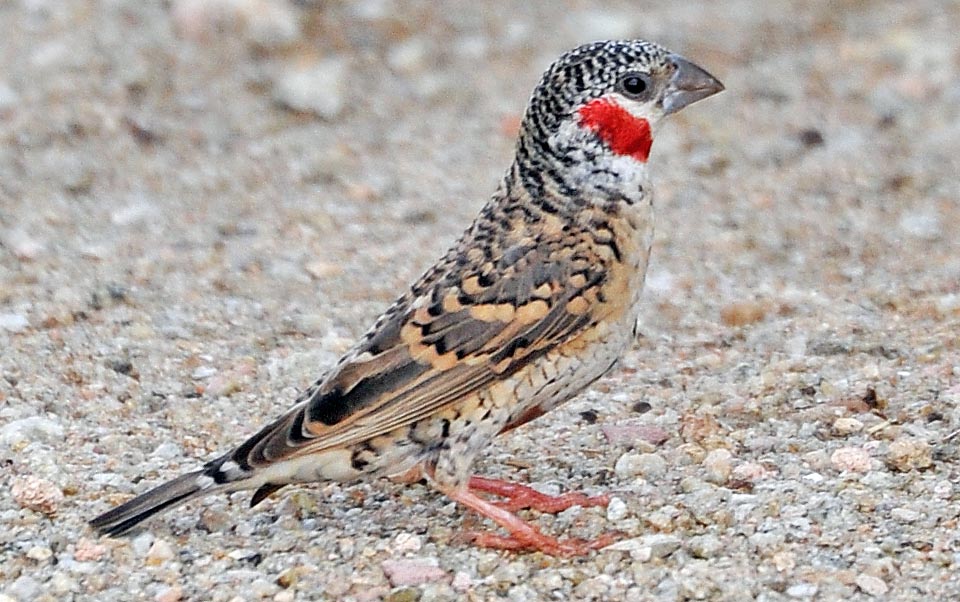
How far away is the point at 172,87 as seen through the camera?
838 cm

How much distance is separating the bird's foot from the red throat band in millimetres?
1076

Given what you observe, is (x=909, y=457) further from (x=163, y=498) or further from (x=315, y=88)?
(x=315, y=88)

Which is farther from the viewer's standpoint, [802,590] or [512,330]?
[512,330]

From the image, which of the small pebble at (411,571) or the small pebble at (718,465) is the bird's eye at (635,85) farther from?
the small pebble at (411,571)

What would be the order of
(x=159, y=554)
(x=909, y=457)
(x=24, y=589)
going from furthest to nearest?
(x=909, y=457) < (x=159, y=554) < (x=24, y=589)

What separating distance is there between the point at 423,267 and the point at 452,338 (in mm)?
2235

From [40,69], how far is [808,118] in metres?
3.59

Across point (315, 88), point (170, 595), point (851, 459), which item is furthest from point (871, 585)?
point (315, 88)

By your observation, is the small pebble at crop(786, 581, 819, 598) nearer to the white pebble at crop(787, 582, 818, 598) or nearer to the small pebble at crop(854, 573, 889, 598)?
the white pebble at crop(787, 582, 818, 598)

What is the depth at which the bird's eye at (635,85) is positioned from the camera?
16.3 ft

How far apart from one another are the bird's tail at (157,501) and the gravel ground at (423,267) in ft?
0.32

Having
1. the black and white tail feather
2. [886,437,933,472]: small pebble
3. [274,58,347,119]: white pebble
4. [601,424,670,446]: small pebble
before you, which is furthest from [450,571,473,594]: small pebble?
[274,58,347,119]: white pebble

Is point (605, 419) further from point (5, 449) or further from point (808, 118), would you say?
point (808, 118)

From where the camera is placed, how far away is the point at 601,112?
4.95 meters
